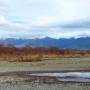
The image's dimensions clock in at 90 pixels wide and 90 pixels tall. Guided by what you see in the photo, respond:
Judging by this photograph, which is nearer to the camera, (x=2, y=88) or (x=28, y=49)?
(x=2, y=88)

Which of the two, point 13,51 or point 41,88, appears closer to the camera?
point 41,88

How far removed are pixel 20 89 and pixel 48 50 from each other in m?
85.3

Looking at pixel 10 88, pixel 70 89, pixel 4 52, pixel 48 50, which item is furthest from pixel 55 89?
pixel 48 50

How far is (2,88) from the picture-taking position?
25.1 meters

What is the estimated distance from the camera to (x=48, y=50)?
110m

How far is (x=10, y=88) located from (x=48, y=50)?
84819 millimetres

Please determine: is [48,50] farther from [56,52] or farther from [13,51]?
[13,51]

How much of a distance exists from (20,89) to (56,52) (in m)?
80.5

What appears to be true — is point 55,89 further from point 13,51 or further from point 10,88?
point 13,51

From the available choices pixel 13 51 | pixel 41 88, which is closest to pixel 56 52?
pixel 13 51

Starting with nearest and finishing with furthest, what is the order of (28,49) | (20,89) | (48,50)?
1. (20,89)
2. (28,49)
3. (48,50)

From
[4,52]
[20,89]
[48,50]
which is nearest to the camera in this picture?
[20,89]

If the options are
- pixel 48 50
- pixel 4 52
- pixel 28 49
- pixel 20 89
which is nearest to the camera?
pixel 20 89

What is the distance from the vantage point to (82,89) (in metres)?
24.6
